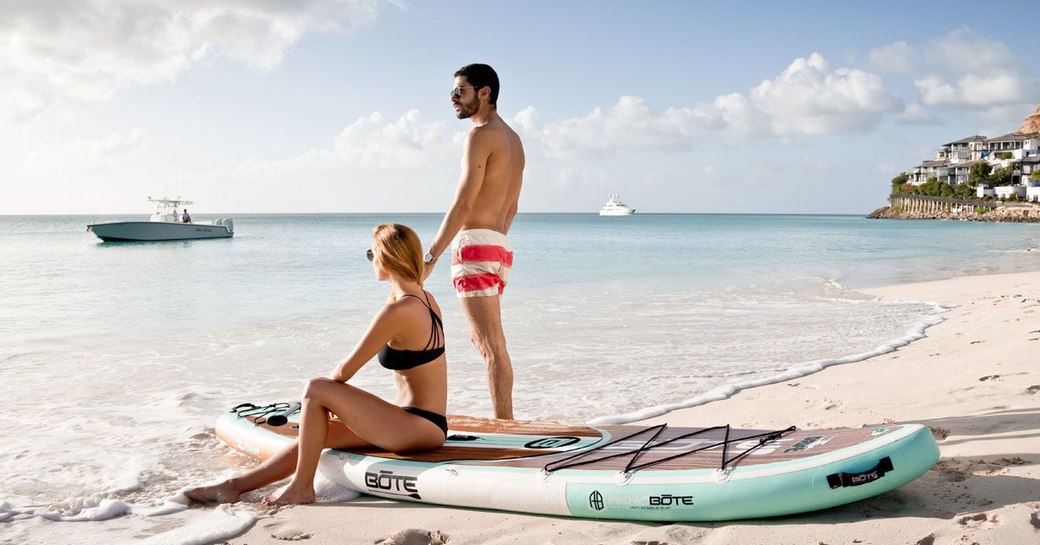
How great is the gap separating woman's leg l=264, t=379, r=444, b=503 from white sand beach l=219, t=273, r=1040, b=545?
139mm

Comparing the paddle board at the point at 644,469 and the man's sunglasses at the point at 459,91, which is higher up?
the man's sunglasses at the point at 459,91

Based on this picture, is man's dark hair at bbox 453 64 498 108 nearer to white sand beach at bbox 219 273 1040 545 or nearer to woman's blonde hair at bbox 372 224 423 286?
woman's blonde hair at bbox 372 224 423 286

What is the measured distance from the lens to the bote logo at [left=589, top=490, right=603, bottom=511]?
3.45 m

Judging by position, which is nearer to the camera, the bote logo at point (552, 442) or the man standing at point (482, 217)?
the bote logo at point (552, 442)

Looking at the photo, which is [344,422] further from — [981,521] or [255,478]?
[981,521]

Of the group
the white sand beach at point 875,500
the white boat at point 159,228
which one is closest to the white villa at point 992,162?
the white boat at point 159,228

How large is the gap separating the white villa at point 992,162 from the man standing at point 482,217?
10007cm

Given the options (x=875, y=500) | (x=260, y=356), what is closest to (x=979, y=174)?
(x=260, y=356)

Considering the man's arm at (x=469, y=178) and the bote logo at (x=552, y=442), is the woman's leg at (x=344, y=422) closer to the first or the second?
the bote logo at (x=552, y=442)

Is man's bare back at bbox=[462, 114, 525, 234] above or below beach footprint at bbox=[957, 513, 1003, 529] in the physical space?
above

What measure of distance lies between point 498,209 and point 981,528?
2.96 m

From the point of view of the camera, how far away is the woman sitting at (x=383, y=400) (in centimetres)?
372

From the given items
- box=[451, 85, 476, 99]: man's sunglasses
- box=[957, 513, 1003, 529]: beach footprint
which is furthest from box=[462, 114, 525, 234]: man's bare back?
box=[957, 513, 1003, 529]: beach footprint

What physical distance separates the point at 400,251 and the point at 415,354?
504 millimetres
